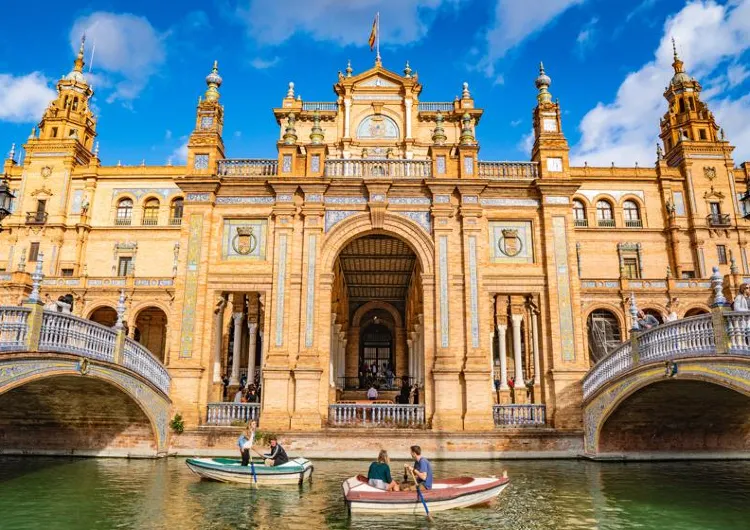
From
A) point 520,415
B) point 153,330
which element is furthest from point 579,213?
point 153,330

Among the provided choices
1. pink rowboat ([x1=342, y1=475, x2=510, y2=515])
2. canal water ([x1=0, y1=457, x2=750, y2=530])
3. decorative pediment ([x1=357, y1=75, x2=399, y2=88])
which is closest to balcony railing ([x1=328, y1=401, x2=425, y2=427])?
canal water ([x1=0, y1=457, x2=750, y2=530])

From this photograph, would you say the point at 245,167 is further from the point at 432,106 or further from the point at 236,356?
the point at 432,106

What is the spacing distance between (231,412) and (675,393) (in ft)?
37.5

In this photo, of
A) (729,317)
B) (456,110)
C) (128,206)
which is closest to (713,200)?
(456,110)

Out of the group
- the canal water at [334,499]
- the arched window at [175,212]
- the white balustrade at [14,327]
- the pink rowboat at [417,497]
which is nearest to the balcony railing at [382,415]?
the canal water at [334,499]

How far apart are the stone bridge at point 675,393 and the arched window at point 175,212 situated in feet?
101

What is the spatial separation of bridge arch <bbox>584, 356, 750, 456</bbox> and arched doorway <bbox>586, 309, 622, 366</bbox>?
1427 cm

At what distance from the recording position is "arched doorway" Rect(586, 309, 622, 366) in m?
29.8

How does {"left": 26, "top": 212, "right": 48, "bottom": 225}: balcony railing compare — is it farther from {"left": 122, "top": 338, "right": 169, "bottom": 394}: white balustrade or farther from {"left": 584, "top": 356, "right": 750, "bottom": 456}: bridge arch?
{"left": 584, "top": 356, "right": 750, "bottom": 456}: bridge arch

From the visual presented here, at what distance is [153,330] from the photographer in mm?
33969

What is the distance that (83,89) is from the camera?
42906 millimetres

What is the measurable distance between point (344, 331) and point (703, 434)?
51.1 feet

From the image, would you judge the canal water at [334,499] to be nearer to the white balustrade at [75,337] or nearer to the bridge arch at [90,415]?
the bridge arch at [90,415]

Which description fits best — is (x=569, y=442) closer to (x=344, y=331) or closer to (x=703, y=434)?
(x=703, y=434)
